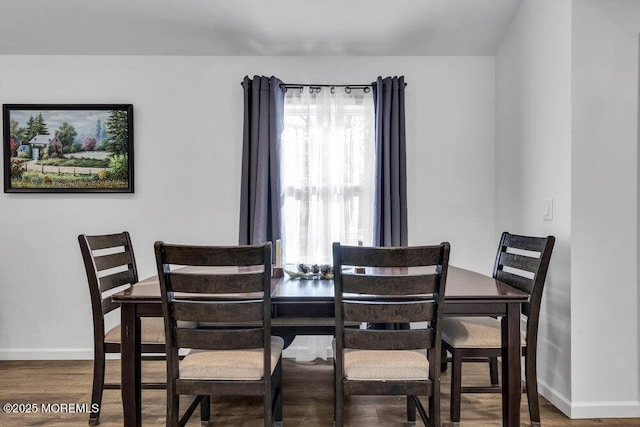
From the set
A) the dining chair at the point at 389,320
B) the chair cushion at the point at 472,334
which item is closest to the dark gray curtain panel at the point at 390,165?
the chair cushion at the point at 472,334

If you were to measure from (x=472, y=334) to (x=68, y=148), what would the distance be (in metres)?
3.16

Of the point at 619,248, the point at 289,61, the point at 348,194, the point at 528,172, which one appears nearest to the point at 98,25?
the point at 289,61

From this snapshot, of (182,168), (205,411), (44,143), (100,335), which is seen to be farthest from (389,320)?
(44,143)

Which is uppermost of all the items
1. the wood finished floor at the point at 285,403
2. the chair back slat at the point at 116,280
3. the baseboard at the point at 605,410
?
the chair back slat at the point at 116,280

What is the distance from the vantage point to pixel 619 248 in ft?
7.23

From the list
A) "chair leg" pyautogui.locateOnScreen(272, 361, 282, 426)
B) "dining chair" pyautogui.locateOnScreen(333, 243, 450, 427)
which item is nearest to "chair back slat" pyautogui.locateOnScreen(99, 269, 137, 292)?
"chair leg" pyautogui.locateOnScreen(272, 361, 282, 426)

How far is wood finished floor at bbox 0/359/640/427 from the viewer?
7.04 ft

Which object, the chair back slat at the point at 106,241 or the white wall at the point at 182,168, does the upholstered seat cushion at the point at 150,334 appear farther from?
the white wall at the point at 182,168

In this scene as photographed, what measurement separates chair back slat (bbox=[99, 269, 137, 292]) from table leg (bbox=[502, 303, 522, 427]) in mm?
2048

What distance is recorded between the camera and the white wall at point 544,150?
7.42 feet

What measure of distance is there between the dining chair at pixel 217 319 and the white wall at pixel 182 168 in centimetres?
159

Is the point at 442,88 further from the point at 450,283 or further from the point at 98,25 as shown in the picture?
the point at 98,25

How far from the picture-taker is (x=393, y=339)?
1.62 m

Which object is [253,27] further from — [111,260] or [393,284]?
[393,284]
